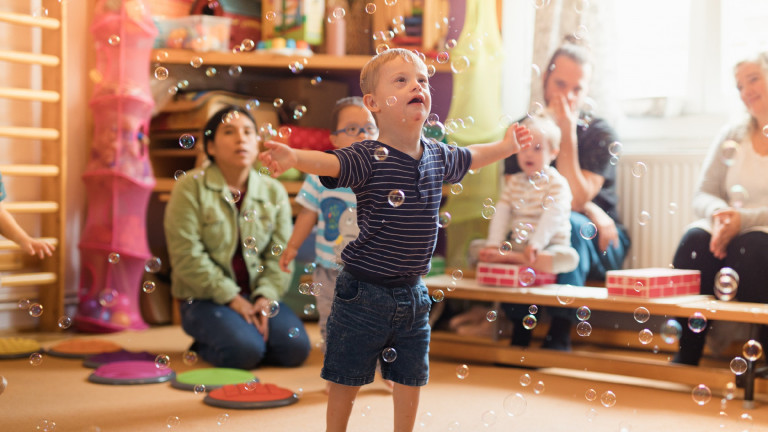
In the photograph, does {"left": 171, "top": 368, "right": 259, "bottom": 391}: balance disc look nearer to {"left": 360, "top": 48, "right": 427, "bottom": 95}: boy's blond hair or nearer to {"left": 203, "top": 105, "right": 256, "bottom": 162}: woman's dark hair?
{"left": 203, "top": 105, "right": 256, "bottom": 162}: woman's dark hair

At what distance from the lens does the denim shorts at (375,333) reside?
4.60 ft

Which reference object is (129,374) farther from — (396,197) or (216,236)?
(396,197)

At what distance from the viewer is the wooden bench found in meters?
2.12

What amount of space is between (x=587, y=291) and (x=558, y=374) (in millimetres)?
249

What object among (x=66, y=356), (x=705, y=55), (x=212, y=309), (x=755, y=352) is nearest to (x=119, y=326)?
(x=66, y=356)

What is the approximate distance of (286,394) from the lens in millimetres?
1966

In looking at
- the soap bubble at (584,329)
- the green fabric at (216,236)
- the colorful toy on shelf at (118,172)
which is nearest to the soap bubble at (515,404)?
the soap bubble at (584,329)

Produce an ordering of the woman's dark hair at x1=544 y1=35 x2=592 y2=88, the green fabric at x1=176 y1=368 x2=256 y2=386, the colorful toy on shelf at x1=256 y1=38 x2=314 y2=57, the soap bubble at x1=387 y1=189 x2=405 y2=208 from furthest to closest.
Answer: the colorful toy on shelf at x1=256 y1=38 x2=314 y2=57, the woman's dark hair at x1=544 y1=35 x2=592 y2=88, the green fabric at x1=176 y1=368 x2=256 y2=386, the soap bubble at x1=387 y1=189 x2=405 y2=208

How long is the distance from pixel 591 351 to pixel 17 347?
69.8 inches

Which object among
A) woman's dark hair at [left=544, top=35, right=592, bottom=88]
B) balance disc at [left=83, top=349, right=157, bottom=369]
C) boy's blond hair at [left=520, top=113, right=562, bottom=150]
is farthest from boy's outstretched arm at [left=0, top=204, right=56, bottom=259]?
woman's dark hair at [left=544, top=35, right=592, bottom=88]

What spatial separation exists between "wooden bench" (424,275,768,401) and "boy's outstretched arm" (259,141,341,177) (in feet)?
3.04

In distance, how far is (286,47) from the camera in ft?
10.4

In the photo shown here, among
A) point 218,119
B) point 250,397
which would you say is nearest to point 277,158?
point 250,397

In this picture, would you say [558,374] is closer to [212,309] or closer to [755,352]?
[755,352]
